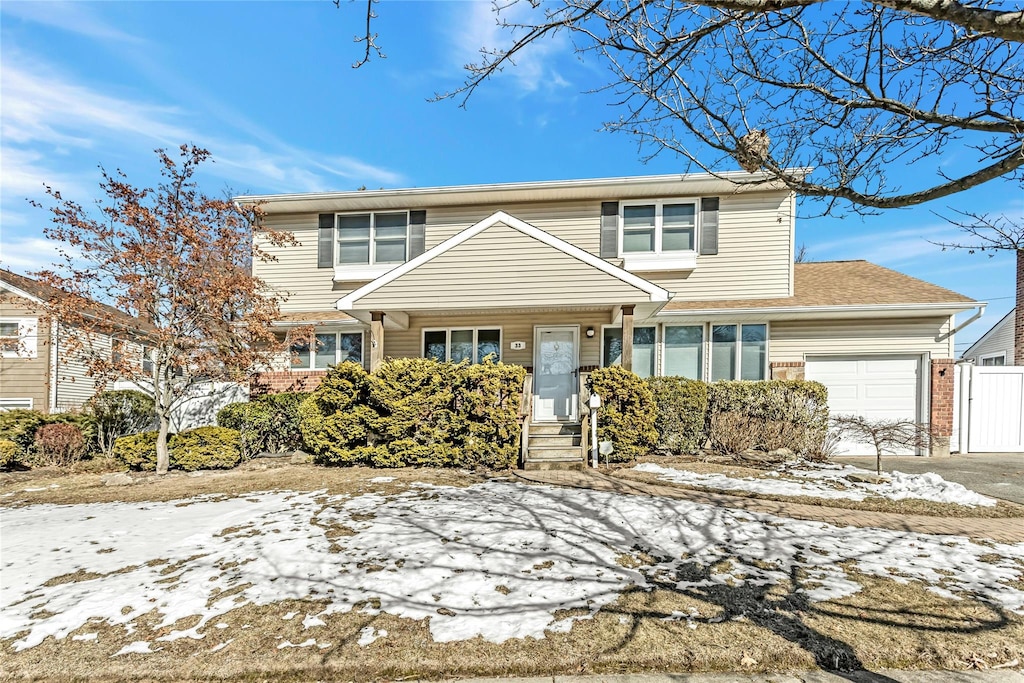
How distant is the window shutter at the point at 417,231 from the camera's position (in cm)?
1255

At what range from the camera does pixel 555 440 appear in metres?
9.09

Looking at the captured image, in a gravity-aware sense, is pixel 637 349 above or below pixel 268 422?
above

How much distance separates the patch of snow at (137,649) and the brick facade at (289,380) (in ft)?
30.2

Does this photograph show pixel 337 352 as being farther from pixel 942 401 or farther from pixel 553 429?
pixel 942 401

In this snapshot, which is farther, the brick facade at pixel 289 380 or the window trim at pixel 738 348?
the brick facade at pixel 289 380

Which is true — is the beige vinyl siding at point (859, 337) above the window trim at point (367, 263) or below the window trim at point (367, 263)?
below

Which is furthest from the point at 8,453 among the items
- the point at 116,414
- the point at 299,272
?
the point at 299,272

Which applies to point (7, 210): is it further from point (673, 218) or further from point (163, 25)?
point (673, 218)

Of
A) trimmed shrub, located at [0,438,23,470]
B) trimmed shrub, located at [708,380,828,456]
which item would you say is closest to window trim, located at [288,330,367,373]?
trimmed shrub, located at [0,438,23,470]

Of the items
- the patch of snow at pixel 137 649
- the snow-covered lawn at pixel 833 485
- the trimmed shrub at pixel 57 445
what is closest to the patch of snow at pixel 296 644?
the patch of snow at pixel 137 649

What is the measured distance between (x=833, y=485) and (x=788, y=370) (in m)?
3.97

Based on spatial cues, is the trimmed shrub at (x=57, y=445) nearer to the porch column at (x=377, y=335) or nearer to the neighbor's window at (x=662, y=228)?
the porch column at (x=377, y=335)

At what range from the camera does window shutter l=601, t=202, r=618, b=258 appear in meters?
11.9

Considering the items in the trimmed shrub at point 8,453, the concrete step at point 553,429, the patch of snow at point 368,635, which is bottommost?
the trimmed shrub at point 8,453
